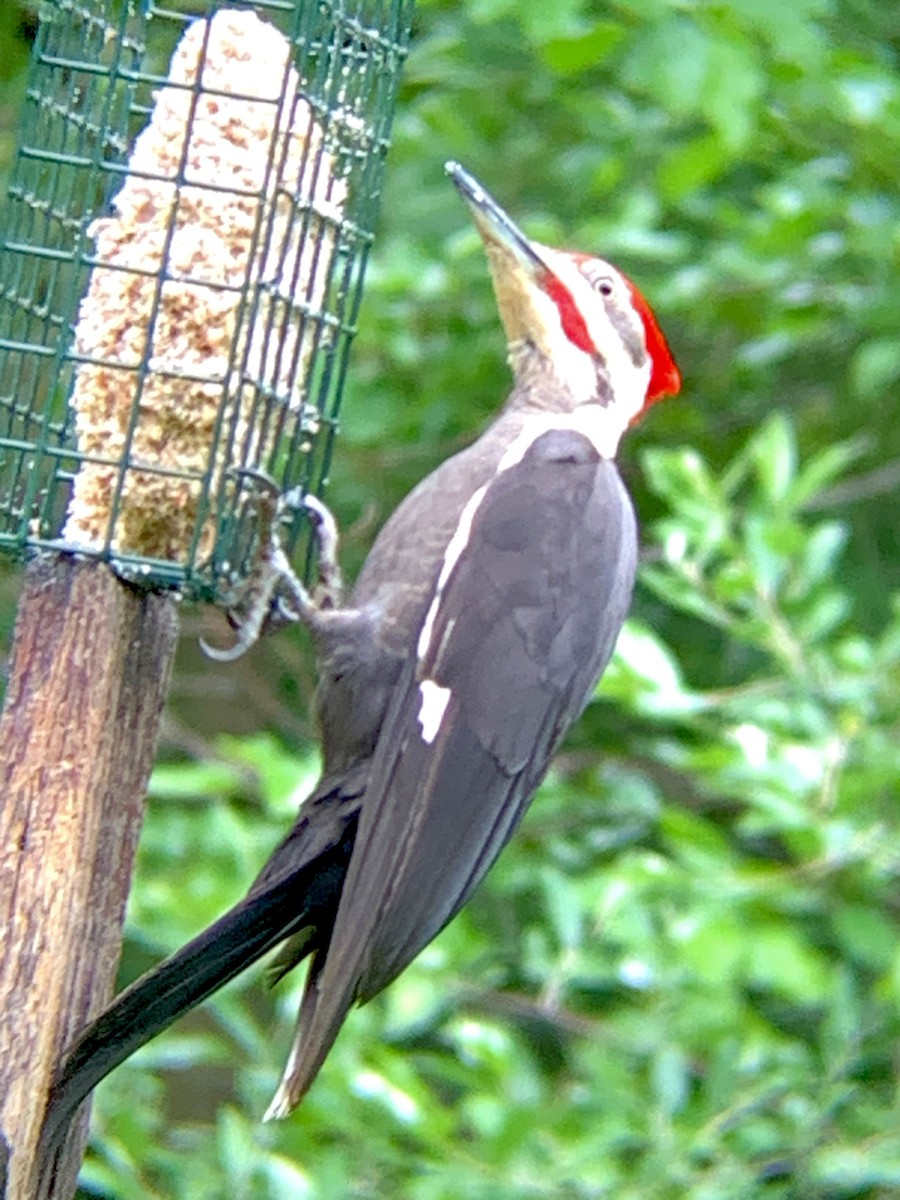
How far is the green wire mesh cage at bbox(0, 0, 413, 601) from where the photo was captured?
8.36ft

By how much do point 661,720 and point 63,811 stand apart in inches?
81.1

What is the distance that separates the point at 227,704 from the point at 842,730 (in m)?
2.08

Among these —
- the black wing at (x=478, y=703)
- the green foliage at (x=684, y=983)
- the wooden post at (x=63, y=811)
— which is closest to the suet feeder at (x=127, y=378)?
the wooden post at (x=63, y=811)

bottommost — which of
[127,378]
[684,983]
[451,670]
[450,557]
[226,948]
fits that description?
[684,983]

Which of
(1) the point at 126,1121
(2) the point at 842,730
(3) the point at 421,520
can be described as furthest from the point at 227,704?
(3) the point at 421,520

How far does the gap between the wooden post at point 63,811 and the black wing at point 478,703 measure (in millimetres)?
301

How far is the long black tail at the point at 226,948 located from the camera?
2279 millimetres

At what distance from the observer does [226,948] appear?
248 centimetres

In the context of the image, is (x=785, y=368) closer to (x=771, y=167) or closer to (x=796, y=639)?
(x=771, y=167)

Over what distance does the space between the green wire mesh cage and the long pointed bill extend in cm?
35

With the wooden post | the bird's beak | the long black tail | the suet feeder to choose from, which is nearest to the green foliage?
the bird's beak

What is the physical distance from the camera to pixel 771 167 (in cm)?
465

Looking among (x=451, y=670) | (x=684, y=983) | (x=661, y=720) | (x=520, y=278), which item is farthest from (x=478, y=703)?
(x=661, y=720)

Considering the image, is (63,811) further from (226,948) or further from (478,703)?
(478,703)
